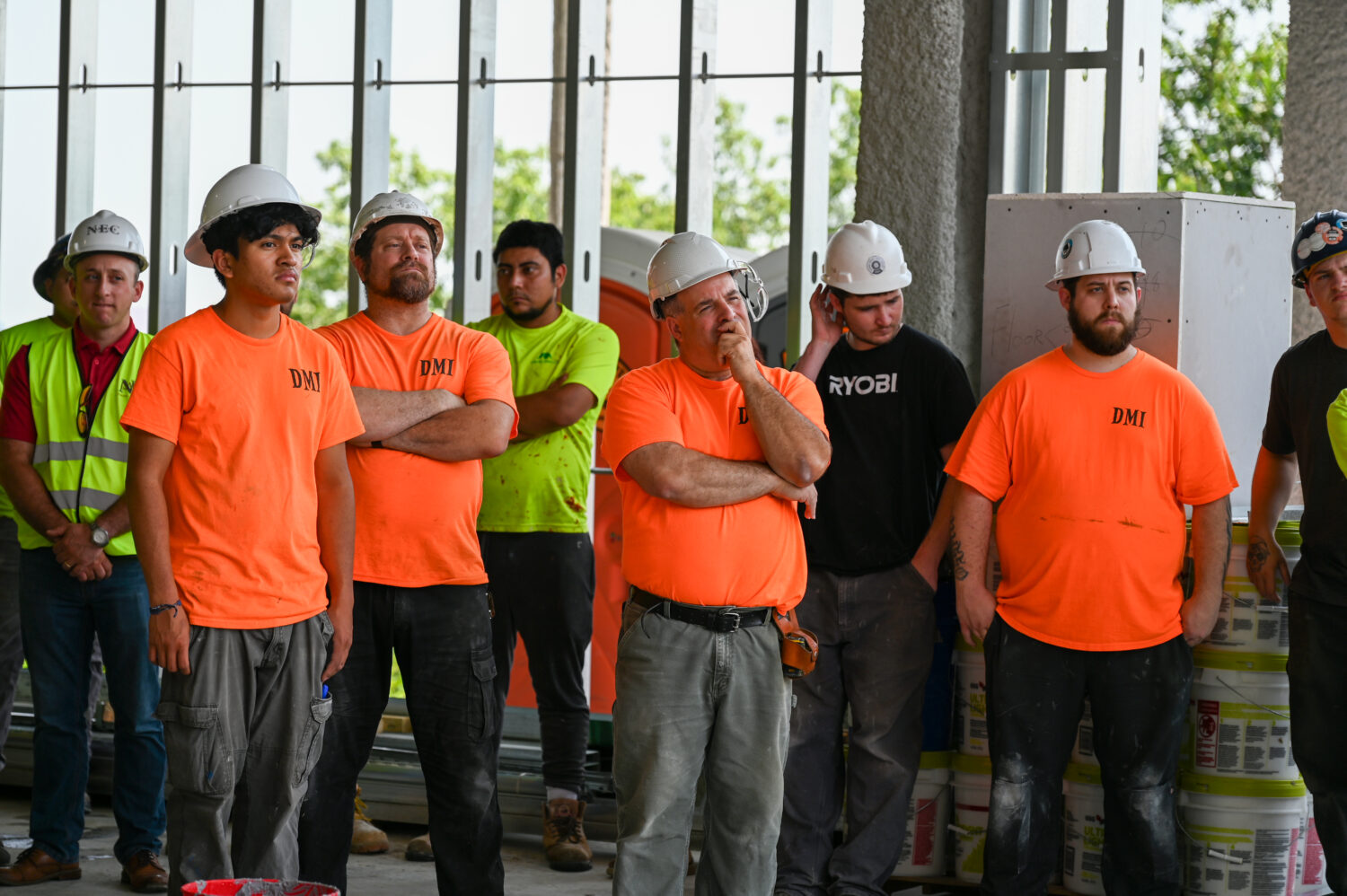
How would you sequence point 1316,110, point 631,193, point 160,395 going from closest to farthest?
point 160,395 → point 1316,110 → point 631,193

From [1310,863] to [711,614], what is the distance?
221 cm

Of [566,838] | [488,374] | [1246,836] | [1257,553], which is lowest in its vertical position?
[566,838]

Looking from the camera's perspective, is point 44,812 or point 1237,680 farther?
point 44,812

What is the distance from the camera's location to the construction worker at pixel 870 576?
169 inches

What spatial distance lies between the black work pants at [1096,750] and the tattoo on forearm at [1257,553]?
0.37 m

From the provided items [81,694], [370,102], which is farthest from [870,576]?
[370,102]

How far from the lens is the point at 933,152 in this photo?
521 cm

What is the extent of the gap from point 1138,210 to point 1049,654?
1.46 m

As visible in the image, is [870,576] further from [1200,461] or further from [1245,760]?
[1245,760]

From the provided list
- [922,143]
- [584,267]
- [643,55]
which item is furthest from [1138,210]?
[643,55]

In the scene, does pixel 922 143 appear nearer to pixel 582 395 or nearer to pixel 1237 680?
pixel 582 395

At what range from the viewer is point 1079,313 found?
4043 millimetres

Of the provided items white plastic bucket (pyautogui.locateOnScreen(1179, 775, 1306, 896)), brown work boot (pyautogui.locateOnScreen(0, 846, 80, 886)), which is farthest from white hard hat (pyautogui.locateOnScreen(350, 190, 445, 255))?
white plastic bucket (pyautogui.locateOnScreen(1179, 775, 1306, 896))

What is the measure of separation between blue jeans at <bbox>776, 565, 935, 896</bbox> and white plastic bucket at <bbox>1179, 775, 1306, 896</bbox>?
2.79ft
